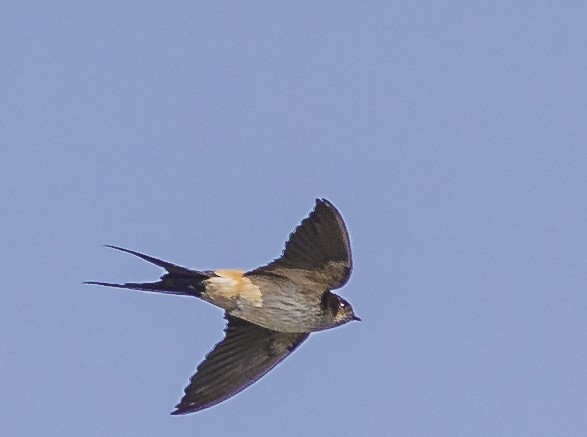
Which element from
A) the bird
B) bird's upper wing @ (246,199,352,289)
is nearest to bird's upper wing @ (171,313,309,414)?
the bird

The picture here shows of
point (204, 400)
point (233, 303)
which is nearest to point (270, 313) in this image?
point (233, 303)

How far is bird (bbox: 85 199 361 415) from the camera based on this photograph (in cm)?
795

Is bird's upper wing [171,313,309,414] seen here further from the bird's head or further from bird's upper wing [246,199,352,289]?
bird's upper wing [246,199,352,289]

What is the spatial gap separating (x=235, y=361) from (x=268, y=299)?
76 centimetres

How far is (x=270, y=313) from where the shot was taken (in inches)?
333

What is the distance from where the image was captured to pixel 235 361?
29.4 ft

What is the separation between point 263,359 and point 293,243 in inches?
49.9

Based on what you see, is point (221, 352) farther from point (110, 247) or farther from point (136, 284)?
point (110, 247)

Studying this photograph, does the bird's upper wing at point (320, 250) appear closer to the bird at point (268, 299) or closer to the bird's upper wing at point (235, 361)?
the bird at point (268, 299)

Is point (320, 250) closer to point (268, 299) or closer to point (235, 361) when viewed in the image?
point (268, 299)

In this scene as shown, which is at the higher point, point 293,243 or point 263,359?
point 293,243

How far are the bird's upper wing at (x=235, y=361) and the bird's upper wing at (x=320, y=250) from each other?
31.0 inches

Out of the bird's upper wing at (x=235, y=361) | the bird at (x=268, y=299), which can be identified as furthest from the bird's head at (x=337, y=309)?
the bird's upper wing at (x=235, y=361)

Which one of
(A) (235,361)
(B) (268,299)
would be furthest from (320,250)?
(A) (235,361)
